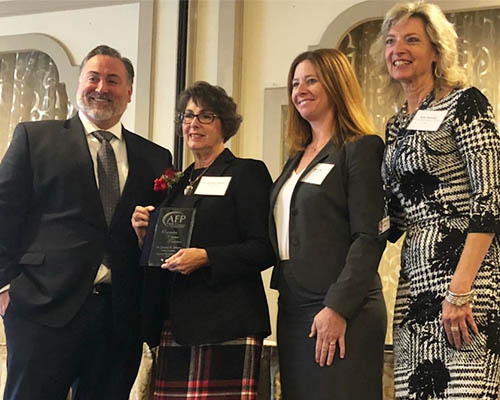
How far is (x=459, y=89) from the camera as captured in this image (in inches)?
77.9

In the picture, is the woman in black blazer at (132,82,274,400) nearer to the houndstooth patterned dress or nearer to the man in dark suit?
the man in dark suit

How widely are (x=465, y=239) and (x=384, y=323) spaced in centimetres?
34

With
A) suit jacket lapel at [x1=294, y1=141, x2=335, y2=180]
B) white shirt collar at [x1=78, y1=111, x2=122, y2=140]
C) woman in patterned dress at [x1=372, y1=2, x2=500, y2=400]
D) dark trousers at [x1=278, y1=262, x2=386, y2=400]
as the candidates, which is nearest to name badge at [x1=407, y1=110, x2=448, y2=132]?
woman in patterned dress at [x1=372, y1=2, x2=500, y2=400]

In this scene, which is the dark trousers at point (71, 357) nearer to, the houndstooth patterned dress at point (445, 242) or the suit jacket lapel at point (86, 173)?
the suit jacket lapel at point (86, 173)

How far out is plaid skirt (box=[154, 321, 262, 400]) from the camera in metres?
2.10

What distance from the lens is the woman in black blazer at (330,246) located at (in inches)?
74.1

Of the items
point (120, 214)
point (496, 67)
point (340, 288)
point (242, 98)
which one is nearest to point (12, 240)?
point (120, 214)

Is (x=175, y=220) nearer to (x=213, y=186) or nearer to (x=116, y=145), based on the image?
(x=213, y=186)

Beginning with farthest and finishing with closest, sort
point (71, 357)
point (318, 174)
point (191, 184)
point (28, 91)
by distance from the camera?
point (28, 91)
point (191, 184)
point (71, 357)
point (318, 174)

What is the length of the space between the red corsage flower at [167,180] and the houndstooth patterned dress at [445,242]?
704 millimetres

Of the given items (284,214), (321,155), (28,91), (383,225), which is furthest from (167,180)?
(28,91)

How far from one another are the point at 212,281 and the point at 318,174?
0.46 m

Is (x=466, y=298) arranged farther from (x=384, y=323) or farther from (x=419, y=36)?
(x=419, y=36)

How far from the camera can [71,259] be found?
7.17ft
